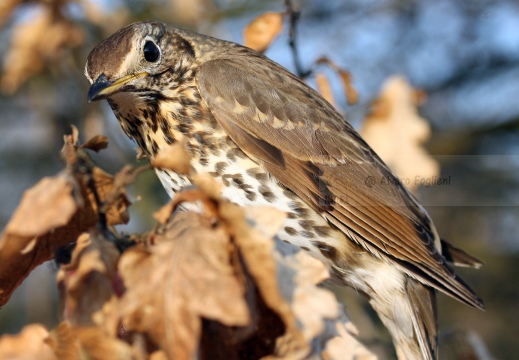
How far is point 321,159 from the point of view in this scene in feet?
9.86

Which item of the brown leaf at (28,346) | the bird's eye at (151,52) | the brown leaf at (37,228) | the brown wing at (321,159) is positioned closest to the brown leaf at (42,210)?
the brown leaf at (37,228)

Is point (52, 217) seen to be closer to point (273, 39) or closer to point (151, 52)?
point (151, 52)

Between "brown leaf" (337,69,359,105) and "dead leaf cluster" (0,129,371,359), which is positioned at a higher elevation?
"brown leaf" (337,69,359,105)

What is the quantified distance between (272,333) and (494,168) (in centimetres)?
459

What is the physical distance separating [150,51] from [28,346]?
163 cm

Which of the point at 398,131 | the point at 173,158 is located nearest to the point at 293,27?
the point at 398,131

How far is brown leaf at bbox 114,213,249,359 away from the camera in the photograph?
1257 millimetres

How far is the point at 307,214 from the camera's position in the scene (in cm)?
274

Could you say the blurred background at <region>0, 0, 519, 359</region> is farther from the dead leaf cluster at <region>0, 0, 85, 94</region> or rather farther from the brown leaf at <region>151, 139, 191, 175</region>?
the brown leaf at <region>151, 139, 191, 175</region>

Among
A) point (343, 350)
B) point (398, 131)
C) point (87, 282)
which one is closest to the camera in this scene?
point (87, 282)

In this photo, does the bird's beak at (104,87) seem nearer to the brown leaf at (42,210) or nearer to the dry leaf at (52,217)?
the dry leaf at (52,217)

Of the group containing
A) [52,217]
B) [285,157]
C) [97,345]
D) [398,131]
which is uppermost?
[398,131]

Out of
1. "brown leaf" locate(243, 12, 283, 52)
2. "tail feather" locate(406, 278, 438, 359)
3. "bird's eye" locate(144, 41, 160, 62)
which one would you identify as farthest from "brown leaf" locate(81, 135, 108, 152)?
"tail feather" locate(406, 278, 438, 359)

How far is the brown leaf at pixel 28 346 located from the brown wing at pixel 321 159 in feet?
4.62
